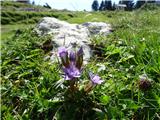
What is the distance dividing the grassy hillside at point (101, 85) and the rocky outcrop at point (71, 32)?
0.75ft

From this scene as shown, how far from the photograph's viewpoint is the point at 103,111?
10.5ft

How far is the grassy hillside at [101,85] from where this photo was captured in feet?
10.4

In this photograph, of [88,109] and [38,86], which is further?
[38,86]

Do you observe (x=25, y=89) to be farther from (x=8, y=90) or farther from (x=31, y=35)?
(x=31, y=35)

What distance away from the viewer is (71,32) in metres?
5.82

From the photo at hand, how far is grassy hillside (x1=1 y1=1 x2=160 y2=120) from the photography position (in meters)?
3.18

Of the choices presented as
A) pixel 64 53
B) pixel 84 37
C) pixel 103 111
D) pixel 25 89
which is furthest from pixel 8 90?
pixel 84 37

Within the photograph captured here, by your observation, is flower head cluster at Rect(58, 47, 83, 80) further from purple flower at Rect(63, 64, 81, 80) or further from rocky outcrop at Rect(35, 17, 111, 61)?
rocky outcrop at Rect(35, 17, 111, 61)

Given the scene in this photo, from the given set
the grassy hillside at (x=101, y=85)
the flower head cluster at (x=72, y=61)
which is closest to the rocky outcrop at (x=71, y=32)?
the grassy hillside at (x=101, y=85)

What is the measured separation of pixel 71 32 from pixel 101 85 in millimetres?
2461

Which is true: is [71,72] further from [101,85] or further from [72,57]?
[101,85]

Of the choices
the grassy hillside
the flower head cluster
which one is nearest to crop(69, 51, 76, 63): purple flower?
the flower head cluster

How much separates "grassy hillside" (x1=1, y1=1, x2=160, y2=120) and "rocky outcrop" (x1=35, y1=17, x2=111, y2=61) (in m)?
0.23

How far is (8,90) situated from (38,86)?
0.49 m
